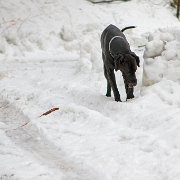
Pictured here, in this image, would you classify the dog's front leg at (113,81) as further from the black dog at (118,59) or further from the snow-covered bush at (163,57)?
the snow-covered bush at (163,57)

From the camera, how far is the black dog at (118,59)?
7.45m

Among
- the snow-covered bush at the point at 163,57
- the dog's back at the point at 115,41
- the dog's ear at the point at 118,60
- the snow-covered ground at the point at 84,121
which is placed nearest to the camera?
the snow-covered ground at the point at 84,121

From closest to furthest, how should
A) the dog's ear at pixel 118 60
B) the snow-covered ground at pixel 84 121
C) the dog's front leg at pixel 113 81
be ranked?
the snow-covered ground at pixel 84 121
the dog's ear at pixel 118 60
the dog's front leg at pixel 113 81

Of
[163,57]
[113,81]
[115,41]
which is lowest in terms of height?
[113,81]

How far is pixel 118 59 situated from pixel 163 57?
1.14m

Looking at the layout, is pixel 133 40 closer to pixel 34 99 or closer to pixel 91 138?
pixel 34 99

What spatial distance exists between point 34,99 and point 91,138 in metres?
2.87

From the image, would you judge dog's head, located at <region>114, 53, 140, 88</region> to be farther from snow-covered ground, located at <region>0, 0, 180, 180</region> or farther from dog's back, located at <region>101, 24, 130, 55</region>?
snow-covered ground, located at <region>0, 0, 180, 180</region>

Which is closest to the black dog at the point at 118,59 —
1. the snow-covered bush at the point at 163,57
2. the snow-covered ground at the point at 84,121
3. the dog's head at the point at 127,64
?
the dog's head at the point at 127,64

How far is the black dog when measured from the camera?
7445 mm

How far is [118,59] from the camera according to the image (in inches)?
292

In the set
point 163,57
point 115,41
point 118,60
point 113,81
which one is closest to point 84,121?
point 118,60

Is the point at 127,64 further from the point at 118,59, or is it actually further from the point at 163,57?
the point at 163,57

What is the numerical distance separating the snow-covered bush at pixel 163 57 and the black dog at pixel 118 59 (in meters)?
0.53
